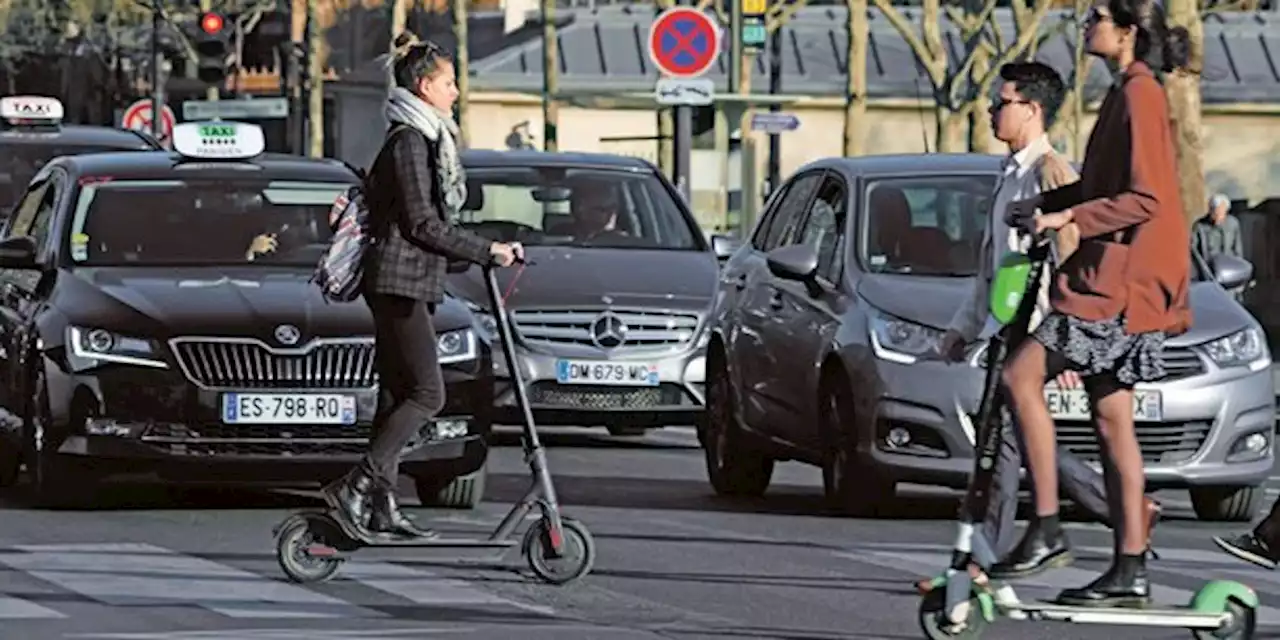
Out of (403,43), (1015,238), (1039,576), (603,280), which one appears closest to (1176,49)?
(1015,238)

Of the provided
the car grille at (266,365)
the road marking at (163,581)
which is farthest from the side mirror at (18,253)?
the road marking at (163,581)

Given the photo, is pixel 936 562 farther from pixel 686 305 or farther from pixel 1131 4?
pixel 686 305

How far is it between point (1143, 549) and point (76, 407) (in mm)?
6090

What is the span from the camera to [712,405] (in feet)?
57.3

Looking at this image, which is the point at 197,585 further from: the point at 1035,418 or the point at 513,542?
the point at 1035,418

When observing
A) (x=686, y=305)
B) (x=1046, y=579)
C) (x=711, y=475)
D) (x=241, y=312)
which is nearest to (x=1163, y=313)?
(x=1046, y=579)

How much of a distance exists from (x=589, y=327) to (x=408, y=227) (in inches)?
317

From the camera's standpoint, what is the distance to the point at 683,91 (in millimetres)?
28391

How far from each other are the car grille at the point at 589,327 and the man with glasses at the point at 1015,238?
8.22 m

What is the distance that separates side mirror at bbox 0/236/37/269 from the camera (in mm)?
15859

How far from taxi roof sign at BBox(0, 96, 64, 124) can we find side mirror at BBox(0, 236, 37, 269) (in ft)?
36.8

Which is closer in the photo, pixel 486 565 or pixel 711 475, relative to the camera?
pixel 486 565

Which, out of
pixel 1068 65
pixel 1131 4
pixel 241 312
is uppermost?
pixel 1131 4

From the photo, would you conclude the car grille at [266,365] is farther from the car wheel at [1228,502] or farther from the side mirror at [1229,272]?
the side mirror at [1229,272]
